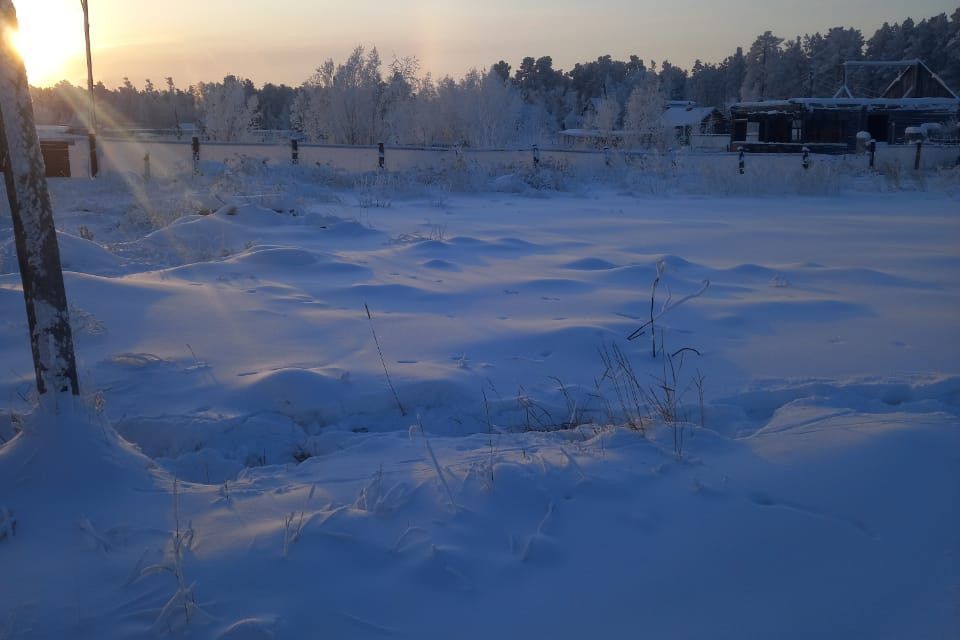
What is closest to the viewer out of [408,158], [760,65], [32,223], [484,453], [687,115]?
[32,223]

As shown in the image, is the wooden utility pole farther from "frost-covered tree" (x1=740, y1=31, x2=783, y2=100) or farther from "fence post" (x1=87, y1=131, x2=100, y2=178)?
"frost-covered tree" (x1=740, y1=31, x2=783, y2=100)

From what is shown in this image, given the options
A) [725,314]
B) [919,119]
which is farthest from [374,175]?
[919,119]

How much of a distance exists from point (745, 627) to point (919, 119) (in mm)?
38326

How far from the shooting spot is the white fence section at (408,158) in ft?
62.6

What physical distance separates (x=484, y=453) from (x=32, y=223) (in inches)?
76.2

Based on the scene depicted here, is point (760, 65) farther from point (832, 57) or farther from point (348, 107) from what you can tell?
point (348, 107)

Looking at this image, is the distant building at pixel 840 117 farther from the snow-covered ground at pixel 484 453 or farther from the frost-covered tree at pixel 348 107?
the snow-covered ground at pixel 484 453

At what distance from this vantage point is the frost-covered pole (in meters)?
2.39

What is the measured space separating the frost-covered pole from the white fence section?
636 inches

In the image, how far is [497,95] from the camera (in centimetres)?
3619

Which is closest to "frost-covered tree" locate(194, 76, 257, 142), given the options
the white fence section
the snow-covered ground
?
the white fence section

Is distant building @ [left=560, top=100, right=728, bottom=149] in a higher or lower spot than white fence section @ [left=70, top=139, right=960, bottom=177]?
higher

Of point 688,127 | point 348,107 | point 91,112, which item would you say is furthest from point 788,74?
point 91,112

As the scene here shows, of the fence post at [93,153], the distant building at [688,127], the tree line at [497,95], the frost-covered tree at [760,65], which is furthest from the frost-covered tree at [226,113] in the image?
the frost-covered tree at [760,65]
